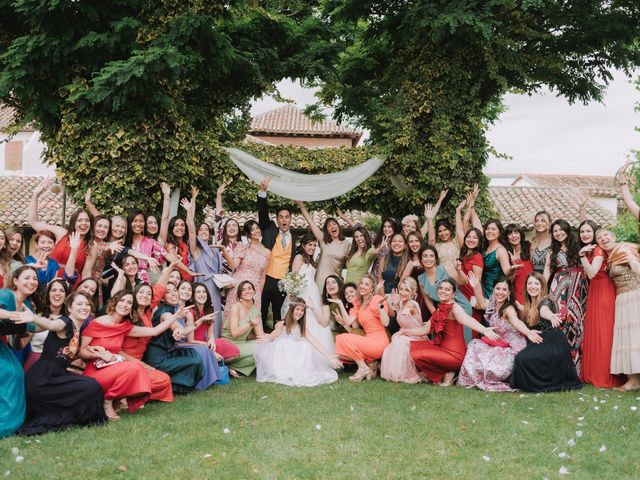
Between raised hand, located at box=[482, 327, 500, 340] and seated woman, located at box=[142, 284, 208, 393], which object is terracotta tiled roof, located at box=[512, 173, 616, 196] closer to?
raised hand, located at box=[482, 327, 500, 340]

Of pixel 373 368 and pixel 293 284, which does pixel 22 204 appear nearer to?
pixel 293 284

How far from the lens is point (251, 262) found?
8359 mm

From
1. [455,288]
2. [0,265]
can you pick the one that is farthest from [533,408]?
[0,265]

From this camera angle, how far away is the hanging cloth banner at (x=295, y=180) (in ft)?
30.9

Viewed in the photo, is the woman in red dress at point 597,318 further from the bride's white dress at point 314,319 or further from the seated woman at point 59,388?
the seated woman at point 59,388

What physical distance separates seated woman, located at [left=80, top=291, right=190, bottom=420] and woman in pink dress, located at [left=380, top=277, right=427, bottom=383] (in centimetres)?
281

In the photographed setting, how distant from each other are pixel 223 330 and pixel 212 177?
2854 mm

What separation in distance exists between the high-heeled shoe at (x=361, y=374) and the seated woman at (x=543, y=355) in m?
1.65

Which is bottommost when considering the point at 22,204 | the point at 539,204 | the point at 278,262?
the point at 278,262

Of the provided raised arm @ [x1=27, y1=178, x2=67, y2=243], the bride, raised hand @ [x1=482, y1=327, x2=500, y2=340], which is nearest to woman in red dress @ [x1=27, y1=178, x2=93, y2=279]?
raised arm @ [x1=27, y1=178, x2=67, y2=243]

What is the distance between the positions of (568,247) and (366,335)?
262 cm

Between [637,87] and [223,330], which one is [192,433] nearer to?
[223,330]

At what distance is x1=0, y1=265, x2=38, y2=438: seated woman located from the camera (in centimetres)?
503

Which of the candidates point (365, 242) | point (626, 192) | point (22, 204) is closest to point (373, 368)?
point (365, 242)
